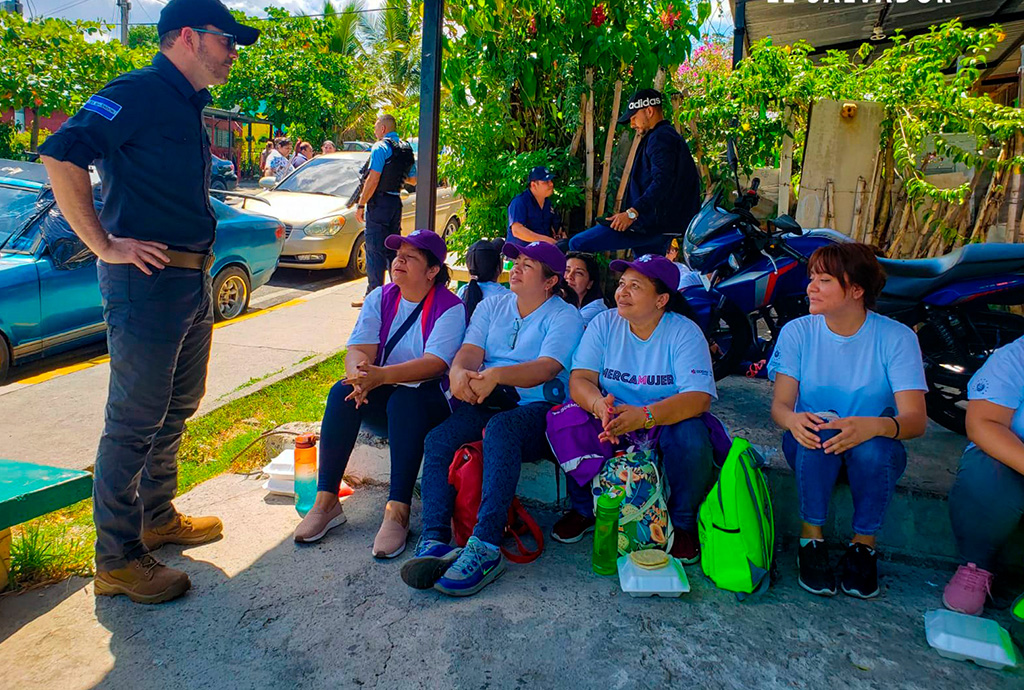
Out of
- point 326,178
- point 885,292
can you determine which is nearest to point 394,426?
point 885,292

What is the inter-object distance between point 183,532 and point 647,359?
7.41 feet

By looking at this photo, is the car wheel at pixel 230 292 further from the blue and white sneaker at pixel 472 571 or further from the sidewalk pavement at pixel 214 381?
the blue and white sneaker at pixel 472 571

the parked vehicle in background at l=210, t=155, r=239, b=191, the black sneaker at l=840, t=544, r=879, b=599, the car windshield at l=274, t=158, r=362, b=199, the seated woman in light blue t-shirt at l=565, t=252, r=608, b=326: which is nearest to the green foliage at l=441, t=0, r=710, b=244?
the seated woman in light blue t-shirt at l=565, t=252, r=608, b=326

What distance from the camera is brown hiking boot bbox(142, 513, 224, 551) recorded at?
11.2 feet

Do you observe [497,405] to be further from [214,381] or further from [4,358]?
[4,358]

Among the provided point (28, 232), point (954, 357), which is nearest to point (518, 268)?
point (954, 357)

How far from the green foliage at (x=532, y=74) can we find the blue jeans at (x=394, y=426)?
3.05 metres

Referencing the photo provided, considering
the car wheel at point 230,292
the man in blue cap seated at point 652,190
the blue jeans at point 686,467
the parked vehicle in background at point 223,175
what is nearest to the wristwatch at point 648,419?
the blue jeans at point 686,467

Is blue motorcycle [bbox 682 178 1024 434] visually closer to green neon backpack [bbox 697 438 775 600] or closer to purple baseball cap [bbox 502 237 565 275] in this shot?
purple baseball cap [bbox 502 237 565 275]

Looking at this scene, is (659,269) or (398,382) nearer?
(659,269)

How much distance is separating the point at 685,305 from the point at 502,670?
1.82m

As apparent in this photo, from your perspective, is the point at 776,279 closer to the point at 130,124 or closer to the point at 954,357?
the point at 954,357

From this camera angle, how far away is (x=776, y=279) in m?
4.21

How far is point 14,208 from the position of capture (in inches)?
249
